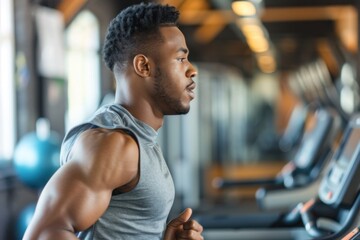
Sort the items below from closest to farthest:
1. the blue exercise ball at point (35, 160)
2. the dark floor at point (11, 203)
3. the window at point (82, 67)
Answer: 1. the blue exercise ball at point (35, 160)
2. the dark floor at point (11, 203)
3. the window at point (82, 67)

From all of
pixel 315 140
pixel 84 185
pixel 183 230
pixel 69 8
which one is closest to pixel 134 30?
pixel 84 185

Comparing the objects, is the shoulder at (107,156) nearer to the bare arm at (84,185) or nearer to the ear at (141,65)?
the bare arm at (84,185)

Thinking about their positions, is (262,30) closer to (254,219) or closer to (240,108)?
(254,219)

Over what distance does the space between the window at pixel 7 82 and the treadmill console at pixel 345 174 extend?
2.88 meters

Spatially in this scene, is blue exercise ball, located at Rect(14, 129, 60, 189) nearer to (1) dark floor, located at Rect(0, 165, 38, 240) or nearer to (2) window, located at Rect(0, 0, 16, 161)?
(1) dark floor, located at Rect(0, 165, 38, 240)

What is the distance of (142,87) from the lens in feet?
6.08

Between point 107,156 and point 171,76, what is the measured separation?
1.05 ft

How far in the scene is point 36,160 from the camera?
4801 mm

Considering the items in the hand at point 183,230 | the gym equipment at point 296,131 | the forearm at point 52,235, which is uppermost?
the forearm at point 52,235

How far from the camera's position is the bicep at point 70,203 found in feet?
5.26

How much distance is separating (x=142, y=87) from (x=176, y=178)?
23.7ft

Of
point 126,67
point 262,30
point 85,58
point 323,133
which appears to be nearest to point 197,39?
point 262,30

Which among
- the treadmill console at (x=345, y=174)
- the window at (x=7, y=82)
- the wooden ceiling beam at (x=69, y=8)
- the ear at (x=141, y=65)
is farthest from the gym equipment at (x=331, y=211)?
the wooden ceiling beam at (x=69, y=8)

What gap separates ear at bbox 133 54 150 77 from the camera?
6.03 ft
